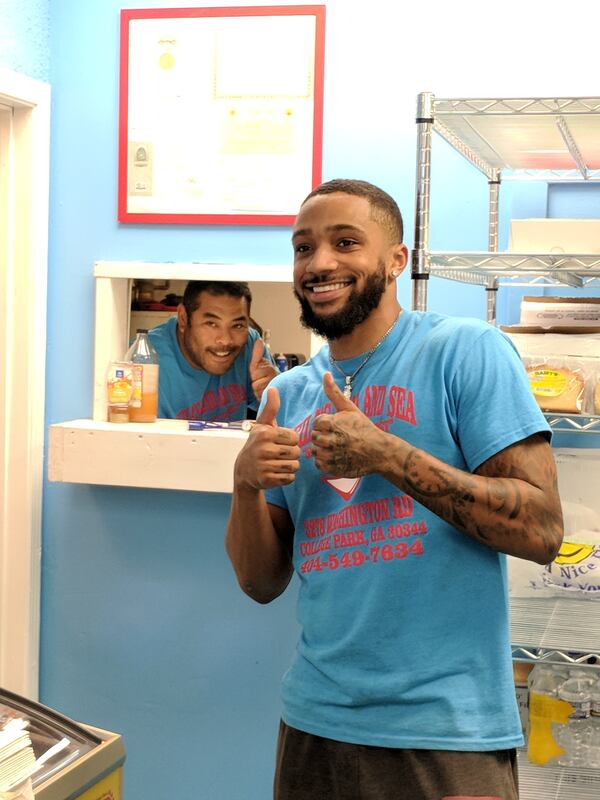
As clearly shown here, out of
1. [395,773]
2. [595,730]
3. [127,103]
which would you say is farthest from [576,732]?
[127,103]

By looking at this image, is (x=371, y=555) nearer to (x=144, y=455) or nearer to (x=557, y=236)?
(x=557, y=236)

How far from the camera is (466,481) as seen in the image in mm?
1521

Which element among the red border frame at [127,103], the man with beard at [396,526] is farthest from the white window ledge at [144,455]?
the man with beard at [396,526]

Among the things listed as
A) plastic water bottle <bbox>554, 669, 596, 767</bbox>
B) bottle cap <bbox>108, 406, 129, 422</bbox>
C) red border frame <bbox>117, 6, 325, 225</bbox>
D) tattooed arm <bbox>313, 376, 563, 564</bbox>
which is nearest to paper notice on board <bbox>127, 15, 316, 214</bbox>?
red border frame <bbox>117, 6, 325, 225</bbox>

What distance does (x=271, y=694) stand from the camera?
9.18 ft

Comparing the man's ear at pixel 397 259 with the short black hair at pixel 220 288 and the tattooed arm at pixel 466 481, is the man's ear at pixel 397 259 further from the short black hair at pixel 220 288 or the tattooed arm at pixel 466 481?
the short black hair at pixel 220 288

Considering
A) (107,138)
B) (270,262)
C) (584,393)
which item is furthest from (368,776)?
(107,138)

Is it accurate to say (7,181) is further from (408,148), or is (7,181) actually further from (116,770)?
(116,770)

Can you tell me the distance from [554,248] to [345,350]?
1.98ft

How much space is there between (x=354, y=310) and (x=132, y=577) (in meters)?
1.44

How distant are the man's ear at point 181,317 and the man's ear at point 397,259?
109cm

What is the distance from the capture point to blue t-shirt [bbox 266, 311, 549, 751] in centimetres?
155

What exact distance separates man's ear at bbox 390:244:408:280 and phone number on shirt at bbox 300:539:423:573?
0.48 metres

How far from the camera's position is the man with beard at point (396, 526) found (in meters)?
1.53
